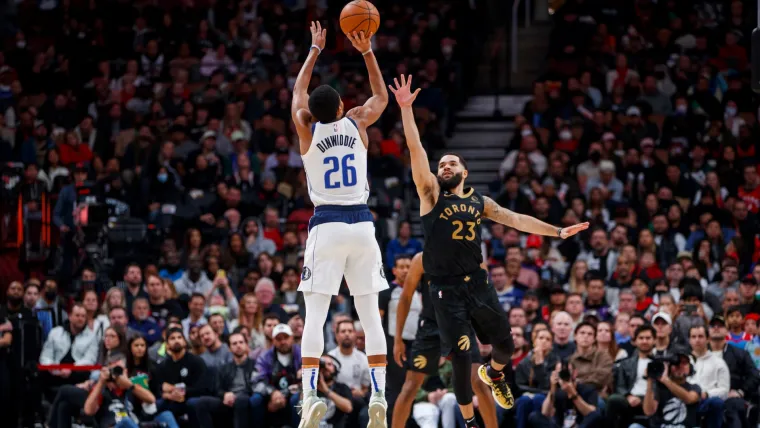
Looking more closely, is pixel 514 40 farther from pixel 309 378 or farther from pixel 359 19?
pixel 309 378

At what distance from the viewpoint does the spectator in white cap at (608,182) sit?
18.4 metres

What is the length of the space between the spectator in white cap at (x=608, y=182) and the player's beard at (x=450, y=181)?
326 inches

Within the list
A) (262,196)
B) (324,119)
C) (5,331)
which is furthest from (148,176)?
(324,119)

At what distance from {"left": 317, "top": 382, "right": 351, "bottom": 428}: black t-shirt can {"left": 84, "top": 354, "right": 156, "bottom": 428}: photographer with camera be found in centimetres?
192

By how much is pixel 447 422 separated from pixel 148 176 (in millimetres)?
7437

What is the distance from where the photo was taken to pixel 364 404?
13.7 meters

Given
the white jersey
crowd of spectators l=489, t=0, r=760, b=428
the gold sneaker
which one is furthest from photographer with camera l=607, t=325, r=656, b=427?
the white jersey

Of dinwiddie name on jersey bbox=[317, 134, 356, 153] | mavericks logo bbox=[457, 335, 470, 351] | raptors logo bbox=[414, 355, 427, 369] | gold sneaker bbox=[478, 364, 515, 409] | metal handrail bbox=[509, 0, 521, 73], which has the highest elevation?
metal handrail bbox=[509, 0, 521, 73]

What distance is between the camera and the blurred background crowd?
13836 mm

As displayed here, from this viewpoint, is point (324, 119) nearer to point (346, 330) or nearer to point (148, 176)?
point (346, 330)

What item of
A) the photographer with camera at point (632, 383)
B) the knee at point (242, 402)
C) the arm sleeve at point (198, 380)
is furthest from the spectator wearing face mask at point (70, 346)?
the photographer with camera at point (632, 383)

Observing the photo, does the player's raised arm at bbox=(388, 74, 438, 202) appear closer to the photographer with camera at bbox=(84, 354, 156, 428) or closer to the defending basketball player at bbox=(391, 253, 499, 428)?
the defending basketball player at bbox=(391, 253, 499, 428)

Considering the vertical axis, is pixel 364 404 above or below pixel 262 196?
below

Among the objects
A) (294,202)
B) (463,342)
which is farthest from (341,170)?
(294,202)
